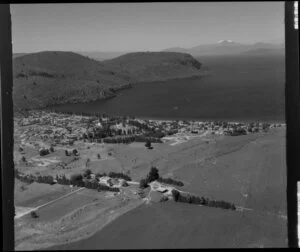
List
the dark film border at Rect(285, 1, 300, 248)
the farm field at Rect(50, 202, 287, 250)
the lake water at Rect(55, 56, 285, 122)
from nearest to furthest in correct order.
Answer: the dark film border at Rect(285, 1, 300, 248) → the farm field at Rect(50, 202, 287, 250) → the lake water at Rect(55, 56, 285, 122)

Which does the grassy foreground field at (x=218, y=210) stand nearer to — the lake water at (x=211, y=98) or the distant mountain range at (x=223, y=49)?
the lake water at (x=211, y=98)

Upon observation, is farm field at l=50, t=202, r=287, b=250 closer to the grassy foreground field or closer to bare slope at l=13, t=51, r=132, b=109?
the grassy foreground field

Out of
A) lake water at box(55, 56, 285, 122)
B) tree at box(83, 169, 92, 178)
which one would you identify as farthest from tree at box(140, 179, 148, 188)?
lake water at box(55, 56, 285, 122)

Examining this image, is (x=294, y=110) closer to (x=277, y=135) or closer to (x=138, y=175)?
(x=277, y=135)

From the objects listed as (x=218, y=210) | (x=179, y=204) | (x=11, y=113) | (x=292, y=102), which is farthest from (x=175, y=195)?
(x=11, y=113)

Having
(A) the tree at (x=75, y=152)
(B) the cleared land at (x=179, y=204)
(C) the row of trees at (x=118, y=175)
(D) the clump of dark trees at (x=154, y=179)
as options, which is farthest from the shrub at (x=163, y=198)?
(A) the tree at (x=75, y=152)

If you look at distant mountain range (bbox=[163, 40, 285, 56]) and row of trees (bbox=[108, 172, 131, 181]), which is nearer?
row of trees (bbox=[108, 172, 131, 181])
